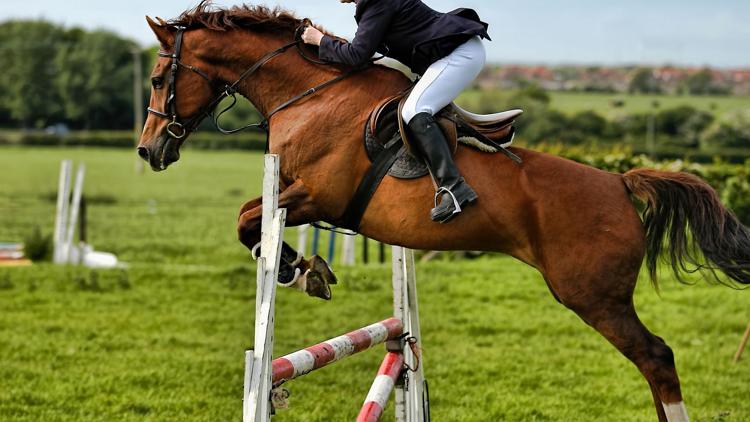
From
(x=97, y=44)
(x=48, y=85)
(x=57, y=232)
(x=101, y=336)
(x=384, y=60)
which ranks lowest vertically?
(x=101, y=336)

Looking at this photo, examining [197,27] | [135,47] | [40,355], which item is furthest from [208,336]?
[135,47]

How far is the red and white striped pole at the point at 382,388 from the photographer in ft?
15.1

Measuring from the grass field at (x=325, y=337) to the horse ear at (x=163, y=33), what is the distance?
1.87 metres

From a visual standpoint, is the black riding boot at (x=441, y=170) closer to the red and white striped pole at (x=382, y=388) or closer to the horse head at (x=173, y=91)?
the red and white striped pole at (x=382, y=388)

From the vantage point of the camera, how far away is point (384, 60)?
191 inches

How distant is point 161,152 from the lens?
4891 mm

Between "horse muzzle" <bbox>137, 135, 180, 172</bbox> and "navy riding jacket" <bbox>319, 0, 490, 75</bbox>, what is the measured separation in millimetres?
887

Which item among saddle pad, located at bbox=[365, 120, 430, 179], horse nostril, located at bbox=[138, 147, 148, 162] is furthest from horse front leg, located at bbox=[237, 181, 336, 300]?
horse nostril, located at bbox=[138, 147, 148, 162]

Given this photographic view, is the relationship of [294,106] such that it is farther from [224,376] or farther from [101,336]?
[101,336]

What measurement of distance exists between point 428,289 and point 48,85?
2724 centimetres

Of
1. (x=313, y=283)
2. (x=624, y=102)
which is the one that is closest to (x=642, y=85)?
(x=624, y=102)

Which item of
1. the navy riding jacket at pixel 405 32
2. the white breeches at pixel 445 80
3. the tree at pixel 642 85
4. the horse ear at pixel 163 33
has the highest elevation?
the tree at pixel 642 85

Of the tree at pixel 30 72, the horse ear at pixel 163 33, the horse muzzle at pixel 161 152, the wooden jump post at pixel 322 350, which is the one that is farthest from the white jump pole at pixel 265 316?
the tree at pixel 30 72

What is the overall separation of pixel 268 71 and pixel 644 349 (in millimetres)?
2232
